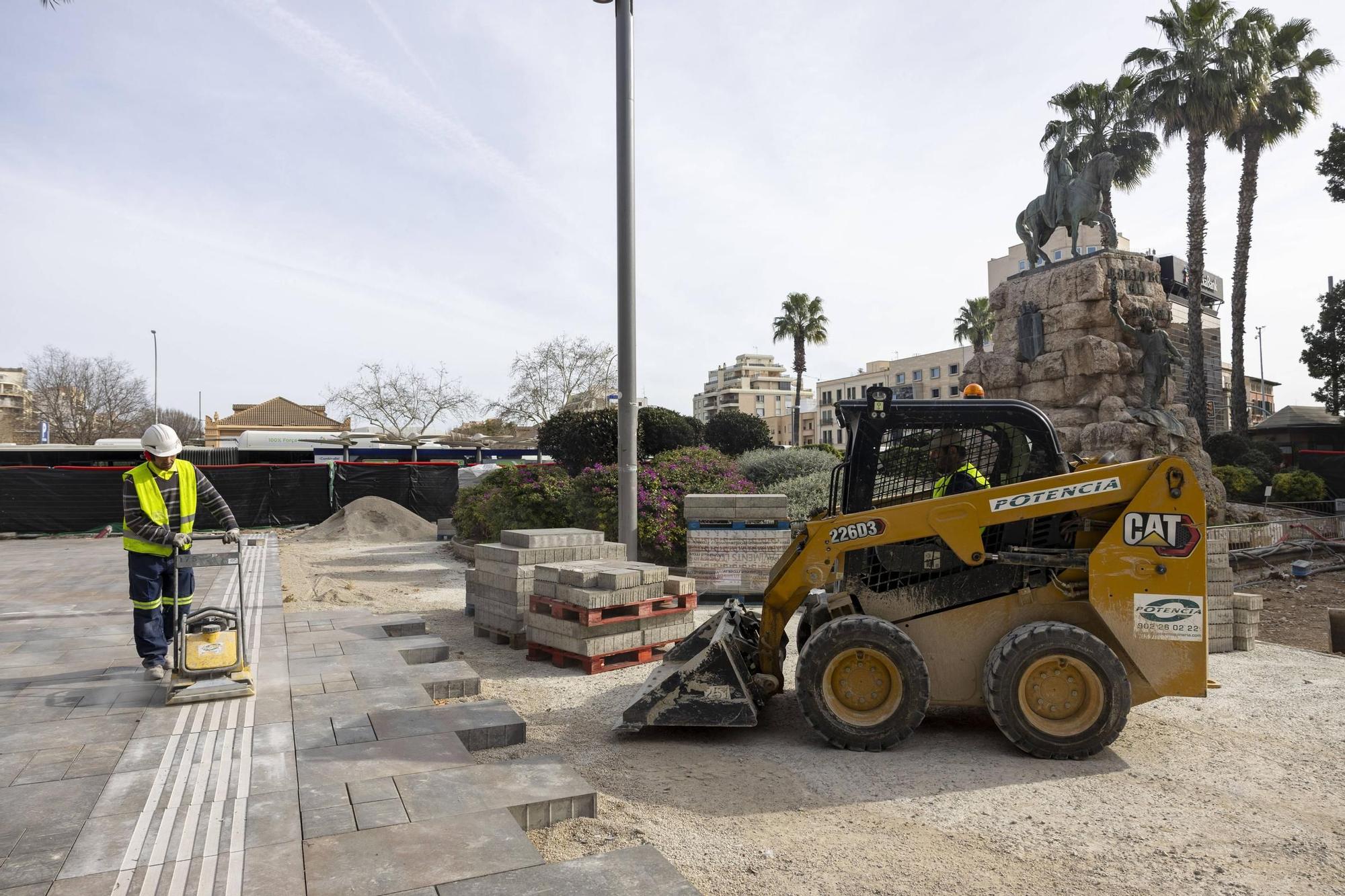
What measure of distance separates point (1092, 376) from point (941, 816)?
1496cm

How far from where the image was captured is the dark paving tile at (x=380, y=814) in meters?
3.88

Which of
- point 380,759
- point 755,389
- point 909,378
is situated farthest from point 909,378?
point 380,759

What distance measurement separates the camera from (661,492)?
1320 cm

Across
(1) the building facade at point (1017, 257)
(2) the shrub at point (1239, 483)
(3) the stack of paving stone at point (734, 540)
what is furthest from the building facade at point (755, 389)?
(3) the stack of paving stone at point (734, 540)

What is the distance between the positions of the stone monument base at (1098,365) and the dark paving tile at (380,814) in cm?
1563

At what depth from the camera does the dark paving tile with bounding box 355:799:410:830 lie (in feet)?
12.7

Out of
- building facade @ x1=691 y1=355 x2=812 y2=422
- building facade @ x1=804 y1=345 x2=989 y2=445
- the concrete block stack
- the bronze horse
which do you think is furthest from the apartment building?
the concrete block stack

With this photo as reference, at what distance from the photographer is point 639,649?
796cm

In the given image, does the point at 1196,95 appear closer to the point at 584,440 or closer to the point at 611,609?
the point at 584,440

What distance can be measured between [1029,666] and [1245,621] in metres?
4.65

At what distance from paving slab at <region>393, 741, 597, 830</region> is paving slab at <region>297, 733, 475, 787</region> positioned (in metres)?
0.14

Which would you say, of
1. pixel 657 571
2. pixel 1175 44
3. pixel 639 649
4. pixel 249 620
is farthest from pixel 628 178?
pixel 1175 44

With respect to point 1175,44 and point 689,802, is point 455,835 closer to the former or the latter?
point 689,802

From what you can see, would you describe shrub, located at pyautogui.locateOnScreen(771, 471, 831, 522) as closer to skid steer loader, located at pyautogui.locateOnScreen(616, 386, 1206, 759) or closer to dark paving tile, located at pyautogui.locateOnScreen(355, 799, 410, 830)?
skid steer loader, located at pyautogui.locateOnScreen(616, 386, 1206, 759)
